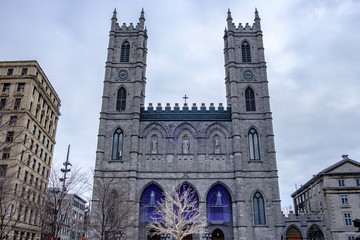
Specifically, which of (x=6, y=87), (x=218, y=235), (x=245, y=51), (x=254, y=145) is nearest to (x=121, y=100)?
(x=6, y=87)

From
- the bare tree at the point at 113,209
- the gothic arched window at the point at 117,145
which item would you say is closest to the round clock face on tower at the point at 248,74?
the gothic arched window at the point at 117,145

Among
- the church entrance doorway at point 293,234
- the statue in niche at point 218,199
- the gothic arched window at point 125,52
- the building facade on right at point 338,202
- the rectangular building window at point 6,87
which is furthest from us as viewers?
the gothic arched window at point 125,52

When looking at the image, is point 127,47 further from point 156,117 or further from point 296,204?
point 296,204

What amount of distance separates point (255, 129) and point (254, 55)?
1041 centimetres

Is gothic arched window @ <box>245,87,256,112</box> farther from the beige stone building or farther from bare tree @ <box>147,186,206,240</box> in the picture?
the beige stone building

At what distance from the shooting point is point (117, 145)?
38000mm

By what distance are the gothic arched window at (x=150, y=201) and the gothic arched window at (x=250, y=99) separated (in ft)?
47.5

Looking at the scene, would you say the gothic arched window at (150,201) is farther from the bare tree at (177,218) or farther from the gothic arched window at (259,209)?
the gothic arched window at (259,209)

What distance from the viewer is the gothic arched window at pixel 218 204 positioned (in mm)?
Result: 35375

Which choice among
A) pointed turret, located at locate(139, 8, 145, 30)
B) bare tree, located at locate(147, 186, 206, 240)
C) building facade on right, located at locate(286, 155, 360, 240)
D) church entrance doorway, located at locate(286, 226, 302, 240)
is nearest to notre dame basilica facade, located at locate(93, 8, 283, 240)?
bare tree, located at locate(147, 186, 206, 240)

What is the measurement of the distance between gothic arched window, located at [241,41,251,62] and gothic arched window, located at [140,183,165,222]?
19946 mm

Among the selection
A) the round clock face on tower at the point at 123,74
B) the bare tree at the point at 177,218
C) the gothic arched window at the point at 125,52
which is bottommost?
the bare tree at the point at 177,218

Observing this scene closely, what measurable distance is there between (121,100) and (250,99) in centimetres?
1585

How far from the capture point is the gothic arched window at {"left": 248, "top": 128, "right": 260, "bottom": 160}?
3756 cm
